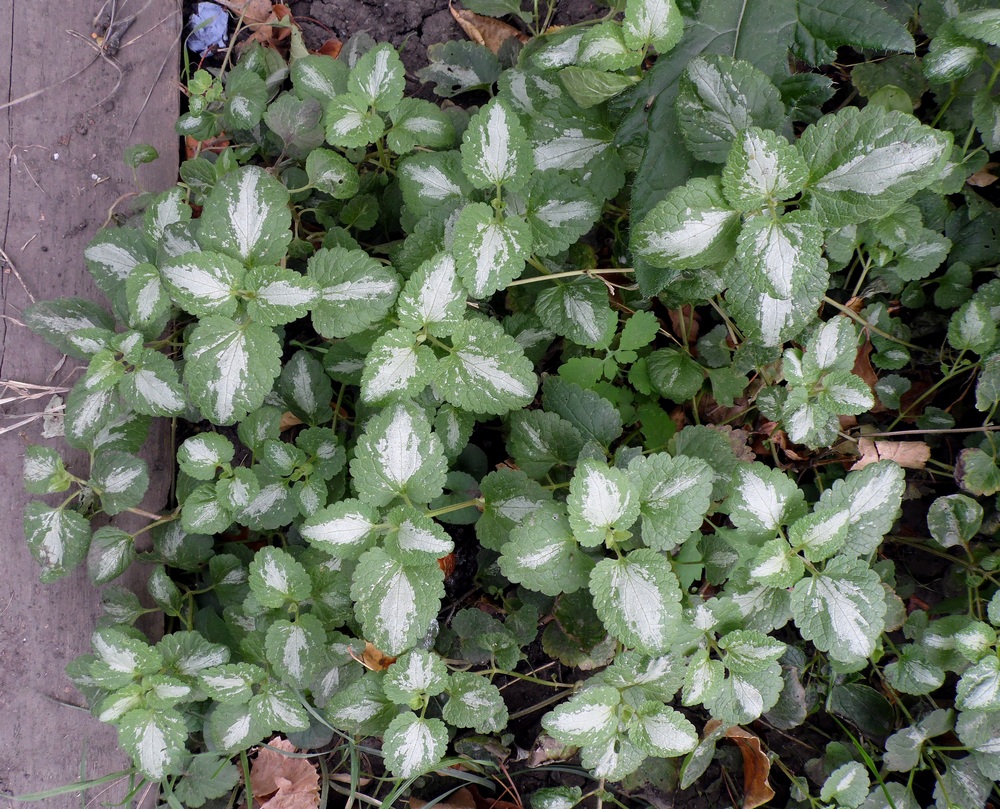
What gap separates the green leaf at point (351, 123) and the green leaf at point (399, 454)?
0.77m

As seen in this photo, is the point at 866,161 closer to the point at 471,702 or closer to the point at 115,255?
the point at 471,702

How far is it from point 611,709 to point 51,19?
2.81 m

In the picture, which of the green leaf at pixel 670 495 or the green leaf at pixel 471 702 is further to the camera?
the green leaf at pixel 471 702

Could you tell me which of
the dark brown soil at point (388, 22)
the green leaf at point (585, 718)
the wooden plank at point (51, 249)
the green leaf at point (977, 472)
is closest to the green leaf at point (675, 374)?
the green leaf at point (977, 472)

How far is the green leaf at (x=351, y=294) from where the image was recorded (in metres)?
1.71

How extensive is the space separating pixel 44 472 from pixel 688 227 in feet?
6.27

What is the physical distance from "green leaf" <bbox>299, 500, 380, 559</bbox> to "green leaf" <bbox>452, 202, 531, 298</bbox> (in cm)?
60

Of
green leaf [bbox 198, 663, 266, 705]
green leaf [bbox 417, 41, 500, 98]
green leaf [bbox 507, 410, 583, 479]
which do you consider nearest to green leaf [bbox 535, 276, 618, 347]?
green leaf [bbox 507, 410, 583, 479]

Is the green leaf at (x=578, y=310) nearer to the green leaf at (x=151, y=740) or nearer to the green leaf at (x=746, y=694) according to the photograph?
the green leaf at (x=746, y=694)

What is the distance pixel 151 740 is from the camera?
1.85 metres

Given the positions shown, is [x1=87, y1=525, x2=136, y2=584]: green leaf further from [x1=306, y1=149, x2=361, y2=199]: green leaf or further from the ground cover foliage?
[x1=306, y1=149, x2=361, y2=199]: green leaf

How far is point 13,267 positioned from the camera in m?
2.20

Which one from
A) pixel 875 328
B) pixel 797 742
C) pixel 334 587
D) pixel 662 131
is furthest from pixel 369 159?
pixel 797 742

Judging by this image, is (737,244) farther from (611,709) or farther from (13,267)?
(13,267)
